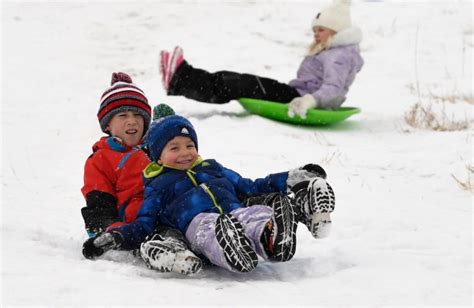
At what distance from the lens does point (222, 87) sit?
653 cm

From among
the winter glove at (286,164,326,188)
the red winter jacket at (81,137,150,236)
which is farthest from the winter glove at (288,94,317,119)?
the winter glove at (286,164,326,188)

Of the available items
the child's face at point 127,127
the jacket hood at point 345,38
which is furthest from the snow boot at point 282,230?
the jacket hood at point 345,38

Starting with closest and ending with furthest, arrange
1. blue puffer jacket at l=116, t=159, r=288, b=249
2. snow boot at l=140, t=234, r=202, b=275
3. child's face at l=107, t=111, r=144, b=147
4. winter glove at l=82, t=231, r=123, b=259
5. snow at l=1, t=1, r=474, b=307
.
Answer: snow at l=1, t=1, r=474, b=307
snow boot at l=140, t=234, r=202, b=275
winter glove at l=82, t=231, r=123, b=259
blue puffer jacket at l=116, t=159, r=288, b=249
child's face at l=107, t=111, r=144, b=147

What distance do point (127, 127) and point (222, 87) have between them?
323 cm

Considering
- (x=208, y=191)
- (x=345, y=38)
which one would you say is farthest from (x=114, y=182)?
(x=345, y=38)

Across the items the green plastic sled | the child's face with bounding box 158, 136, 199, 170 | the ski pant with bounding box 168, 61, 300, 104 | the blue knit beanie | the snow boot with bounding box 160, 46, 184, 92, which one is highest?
the blue knit beanie

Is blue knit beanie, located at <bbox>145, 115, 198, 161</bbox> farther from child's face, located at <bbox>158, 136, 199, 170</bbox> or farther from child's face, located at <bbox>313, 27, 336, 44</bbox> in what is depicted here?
child's face, located at <bbox>313, 27, 336, 44</bbox>

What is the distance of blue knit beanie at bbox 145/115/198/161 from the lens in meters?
2.96

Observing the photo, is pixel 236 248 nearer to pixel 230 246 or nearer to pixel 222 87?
pixel 230 246

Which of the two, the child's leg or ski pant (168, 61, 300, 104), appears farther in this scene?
ski pant (168, 61, 300, 104)

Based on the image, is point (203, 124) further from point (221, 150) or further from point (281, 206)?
point (281, 206)

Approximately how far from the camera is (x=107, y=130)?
350cm

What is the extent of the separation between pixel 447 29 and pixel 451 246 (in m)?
8.24

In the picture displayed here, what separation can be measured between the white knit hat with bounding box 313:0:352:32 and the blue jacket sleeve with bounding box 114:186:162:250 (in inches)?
164
